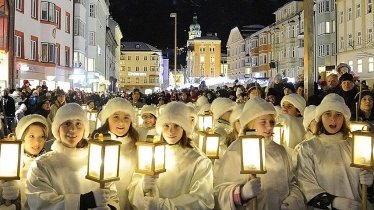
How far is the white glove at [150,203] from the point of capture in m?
5.02

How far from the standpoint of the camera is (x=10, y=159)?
17.6 feet

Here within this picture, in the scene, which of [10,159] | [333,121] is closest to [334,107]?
[333,121]

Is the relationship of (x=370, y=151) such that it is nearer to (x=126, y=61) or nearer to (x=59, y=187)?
(x=59, y=187)

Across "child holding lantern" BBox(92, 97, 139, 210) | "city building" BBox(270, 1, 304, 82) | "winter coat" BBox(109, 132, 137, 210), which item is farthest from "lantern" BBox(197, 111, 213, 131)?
"city building" BBox(270, 1, 304, 82)

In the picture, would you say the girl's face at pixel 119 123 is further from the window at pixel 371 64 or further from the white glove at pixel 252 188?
the window at pixel 371 64

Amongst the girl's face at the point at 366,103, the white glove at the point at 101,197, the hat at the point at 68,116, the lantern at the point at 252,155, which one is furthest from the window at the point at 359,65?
the white glove at the point at 101,197

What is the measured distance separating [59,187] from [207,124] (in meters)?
4.50

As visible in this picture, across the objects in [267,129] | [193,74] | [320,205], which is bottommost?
[320,205]

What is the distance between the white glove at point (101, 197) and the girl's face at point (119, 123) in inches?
61.0

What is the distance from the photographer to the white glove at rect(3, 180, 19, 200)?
207 inches

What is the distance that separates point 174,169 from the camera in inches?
217

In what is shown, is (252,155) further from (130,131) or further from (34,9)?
(34,9)

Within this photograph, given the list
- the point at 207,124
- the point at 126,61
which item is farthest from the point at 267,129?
the point at 126,61

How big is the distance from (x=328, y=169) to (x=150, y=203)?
2.01 metres
